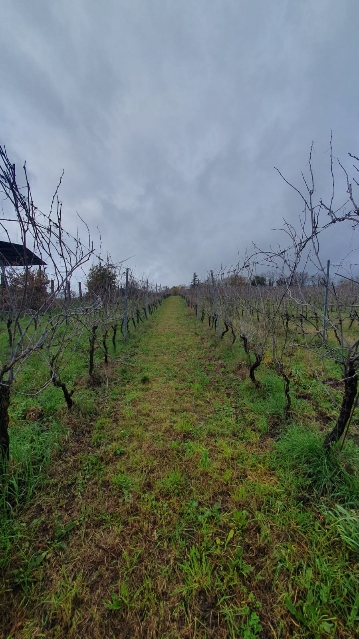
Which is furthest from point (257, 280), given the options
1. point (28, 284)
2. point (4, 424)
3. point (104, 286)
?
point (4, 424)

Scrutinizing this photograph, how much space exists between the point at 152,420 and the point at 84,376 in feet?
6.78

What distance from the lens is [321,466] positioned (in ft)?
6.97

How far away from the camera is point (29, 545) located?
5.49 ft

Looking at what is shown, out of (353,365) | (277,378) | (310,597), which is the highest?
(353,365)

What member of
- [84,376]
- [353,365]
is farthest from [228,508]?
[84,376]

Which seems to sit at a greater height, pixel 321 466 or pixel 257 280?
pixel 257 280

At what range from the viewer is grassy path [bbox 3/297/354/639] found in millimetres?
1295

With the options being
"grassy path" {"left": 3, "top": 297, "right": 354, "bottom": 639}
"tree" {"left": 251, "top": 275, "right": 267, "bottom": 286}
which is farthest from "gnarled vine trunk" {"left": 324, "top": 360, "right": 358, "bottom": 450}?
"tree" {"left": 251, "top": 275, "right": 267, "bottom": 286}

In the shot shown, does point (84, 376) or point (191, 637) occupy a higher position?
point (84, 376)

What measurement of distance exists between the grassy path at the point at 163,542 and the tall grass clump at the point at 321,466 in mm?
199

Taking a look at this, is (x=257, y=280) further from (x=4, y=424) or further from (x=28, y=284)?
(x=4, y=424)

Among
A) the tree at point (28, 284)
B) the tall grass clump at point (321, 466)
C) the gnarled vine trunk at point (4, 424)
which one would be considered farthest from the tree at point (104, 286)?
the tall grass clump at point (321, 466)

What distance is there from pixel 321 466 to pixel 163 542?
61.2 inches

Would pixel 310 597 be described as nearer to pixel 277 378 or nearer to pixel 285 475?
pixel 285 475
